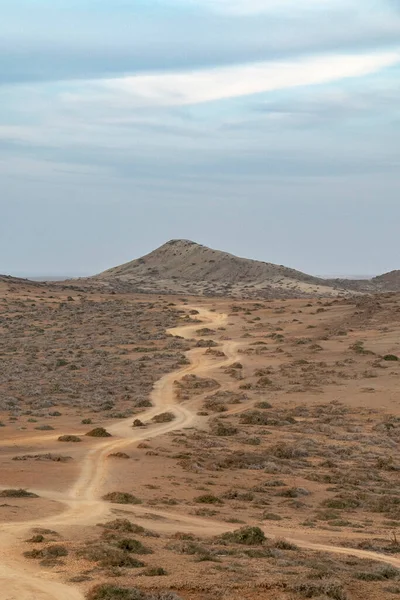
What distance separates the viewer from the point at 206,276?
146750 millimetres

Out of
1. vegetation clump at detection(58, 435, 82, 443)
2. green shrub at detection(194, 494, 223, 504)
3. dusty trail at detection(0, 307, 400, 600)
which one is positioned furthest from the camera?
vegetation clump at detection(58, 435, 82, 443)

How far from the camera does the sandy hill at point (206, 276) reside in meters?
135

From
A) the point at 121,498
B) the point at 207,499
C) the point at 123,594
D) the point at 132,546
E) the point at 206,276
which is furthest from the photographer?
the point at 206,276

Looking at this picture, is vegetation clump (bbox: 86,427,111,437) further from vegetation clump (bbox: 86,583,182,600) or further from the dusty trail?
vegetation clump (bbox: 86,583,182,600)

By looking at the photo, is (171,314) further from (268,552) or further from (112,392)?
(268,552)

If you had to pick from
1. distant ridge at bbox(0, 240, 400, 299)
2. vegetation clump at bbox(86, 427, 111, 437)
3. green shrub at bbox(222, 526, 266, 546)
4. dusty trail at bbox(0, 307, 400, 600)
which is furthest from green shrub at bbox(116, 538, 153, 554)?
distant ridge at bbox(0, 240, 400, 299)

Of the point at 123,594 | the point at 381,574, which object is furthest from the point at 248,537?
the point at 123,594

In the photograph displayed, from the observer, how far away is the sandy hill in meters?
135

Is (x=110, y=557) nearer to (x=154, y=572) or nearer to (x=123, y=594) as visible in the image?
(x=154, y=572)

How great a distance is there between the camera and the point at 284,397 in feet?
143

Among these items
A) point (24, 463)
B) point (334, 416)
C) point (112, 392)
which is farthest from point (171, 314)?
point (24, 463)

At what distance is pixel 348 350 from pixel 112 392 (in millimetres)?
20384

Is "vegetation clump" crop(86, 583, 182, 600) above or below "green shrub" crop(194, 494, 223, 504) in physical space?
above

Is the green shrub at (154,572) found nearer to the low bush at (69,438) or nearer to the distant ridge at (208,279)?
the low bush at (69,438)
